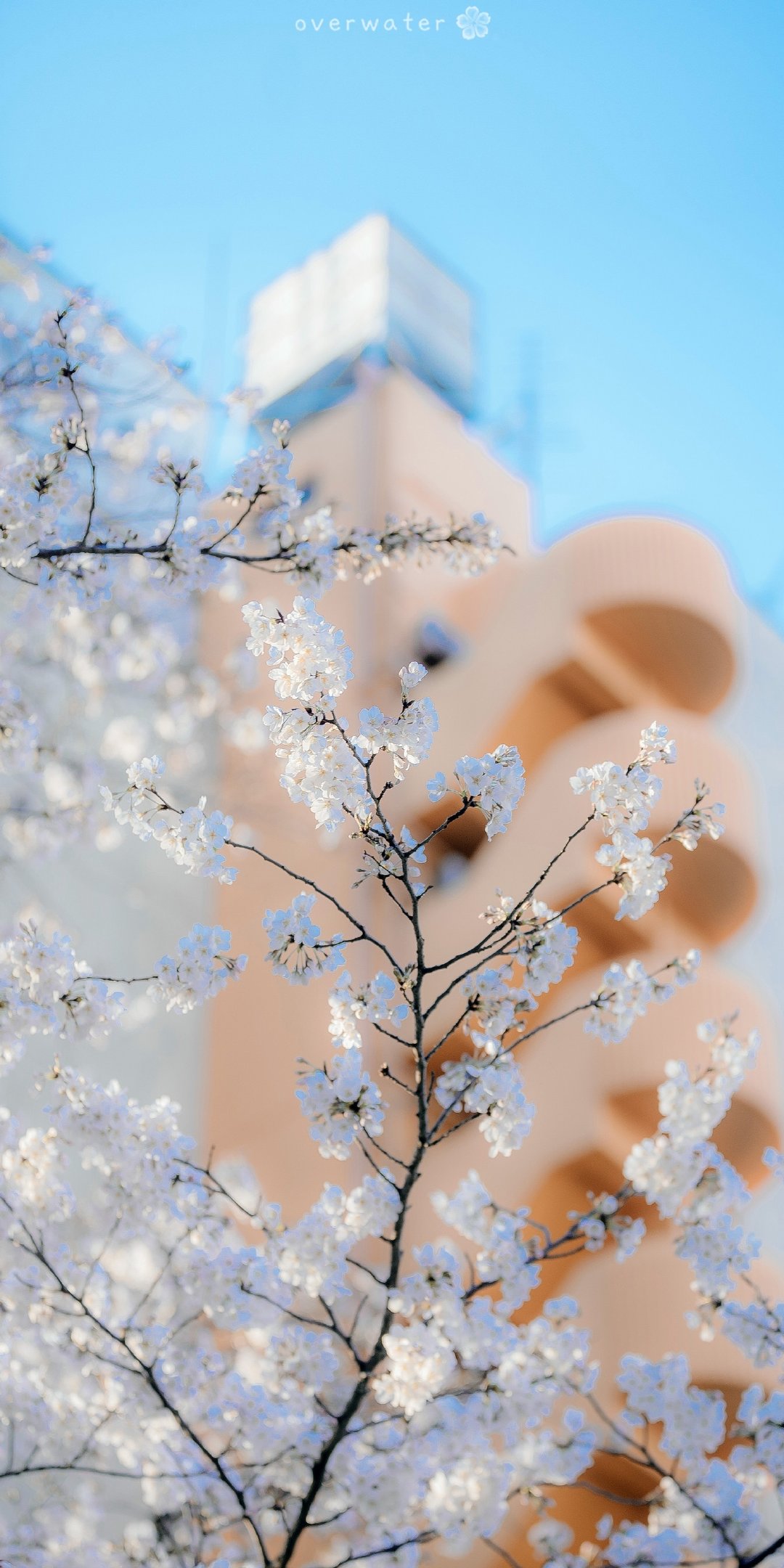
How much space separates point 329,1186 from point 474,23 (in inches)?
145

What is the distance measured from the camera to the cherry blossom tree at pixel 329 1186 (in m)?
2.12

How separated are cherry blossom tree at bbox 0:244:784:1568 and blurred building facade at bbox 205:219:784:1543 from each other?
234cm

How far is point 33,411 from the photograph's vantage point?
11.7 feet

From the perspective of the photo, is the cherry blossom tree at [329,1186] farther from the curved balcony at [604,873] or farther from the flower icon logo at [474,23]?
the curved balcony at [604,873]

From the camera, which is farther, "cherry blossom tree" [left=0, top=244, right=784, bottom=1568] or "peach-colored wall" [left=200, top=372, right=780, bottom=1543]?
"peach-colored wall" [left=200, top=372, right=780, bottom=1543]

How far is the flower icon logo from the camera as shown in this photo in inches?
158

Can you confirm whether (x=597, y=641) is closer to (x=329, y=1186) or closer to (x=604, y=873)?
(x=604, y=873)

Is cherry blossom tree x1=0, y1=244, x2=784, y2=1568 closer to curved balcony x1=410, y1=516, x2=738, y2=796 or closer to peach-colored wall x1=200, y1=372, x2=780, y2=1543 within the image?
peach-colored wall x1=200, y1=372, x2=780, y2=1543

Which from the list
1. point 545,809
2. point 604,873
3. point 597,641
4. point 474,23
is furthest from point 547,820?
point 474,23

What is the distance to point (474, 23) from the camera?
4035 mm

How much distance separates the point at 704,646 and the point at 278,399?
4.78 metres

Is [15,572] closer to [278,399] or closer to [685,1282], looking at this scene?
[685,1282]

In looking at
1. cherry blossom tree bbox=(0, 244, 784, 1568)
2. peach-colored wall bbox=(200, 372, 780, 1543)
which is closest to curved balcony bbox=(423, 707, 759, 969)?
peach-colored wall bbox=(200, 372, 780, 1543)

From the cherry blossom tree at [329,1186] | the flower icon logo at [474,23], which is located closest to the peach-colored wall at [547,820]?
the flower icon logo at [474,23]
